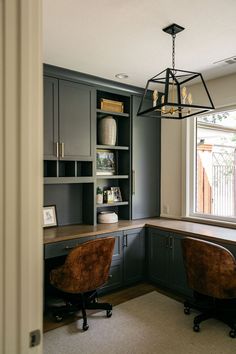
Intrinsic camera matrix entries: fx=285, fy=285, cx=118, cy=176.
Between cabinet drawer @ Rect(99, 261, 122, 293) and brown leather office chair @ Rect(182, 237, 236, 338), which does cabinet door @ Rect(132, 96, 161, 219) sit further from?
brown leather office chair @ Rect(182, 237, 236, 338)

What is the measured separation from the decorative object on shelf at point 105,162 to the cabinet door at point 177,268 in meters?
1.23

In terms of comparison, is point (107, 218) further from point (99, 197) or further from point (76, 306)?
point (76, 306)

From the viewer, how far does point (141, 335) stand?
2.56m

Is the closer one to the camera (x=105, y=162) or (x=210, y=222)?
(x=210, y=222)

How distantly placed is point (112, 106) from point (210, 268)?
90.9 inches

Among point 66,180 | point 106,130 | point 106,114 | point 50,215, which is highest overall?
point 106,114

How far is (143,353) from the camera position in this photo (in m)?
2.31

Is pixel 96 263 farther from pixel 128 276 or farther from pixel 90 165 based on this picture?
pixel 90 165

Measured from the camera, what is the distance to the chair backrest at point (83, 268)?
2.54 metres

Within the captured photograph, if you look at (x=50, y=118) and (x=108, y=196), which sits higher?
(x=50, y=118)

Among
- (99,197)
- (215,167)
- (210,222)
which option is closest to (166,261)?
(210,222)

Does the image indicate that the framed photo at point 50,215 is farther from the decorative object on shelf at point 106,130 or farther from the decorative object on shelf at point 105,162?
the decorative object on shelf at point 106,130

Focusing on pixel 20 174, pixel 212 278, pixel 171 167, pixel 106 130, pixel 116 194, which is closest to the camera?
pixel 20 174

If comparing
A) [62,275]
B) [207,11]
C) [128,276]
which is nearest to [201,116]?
[207,11]
